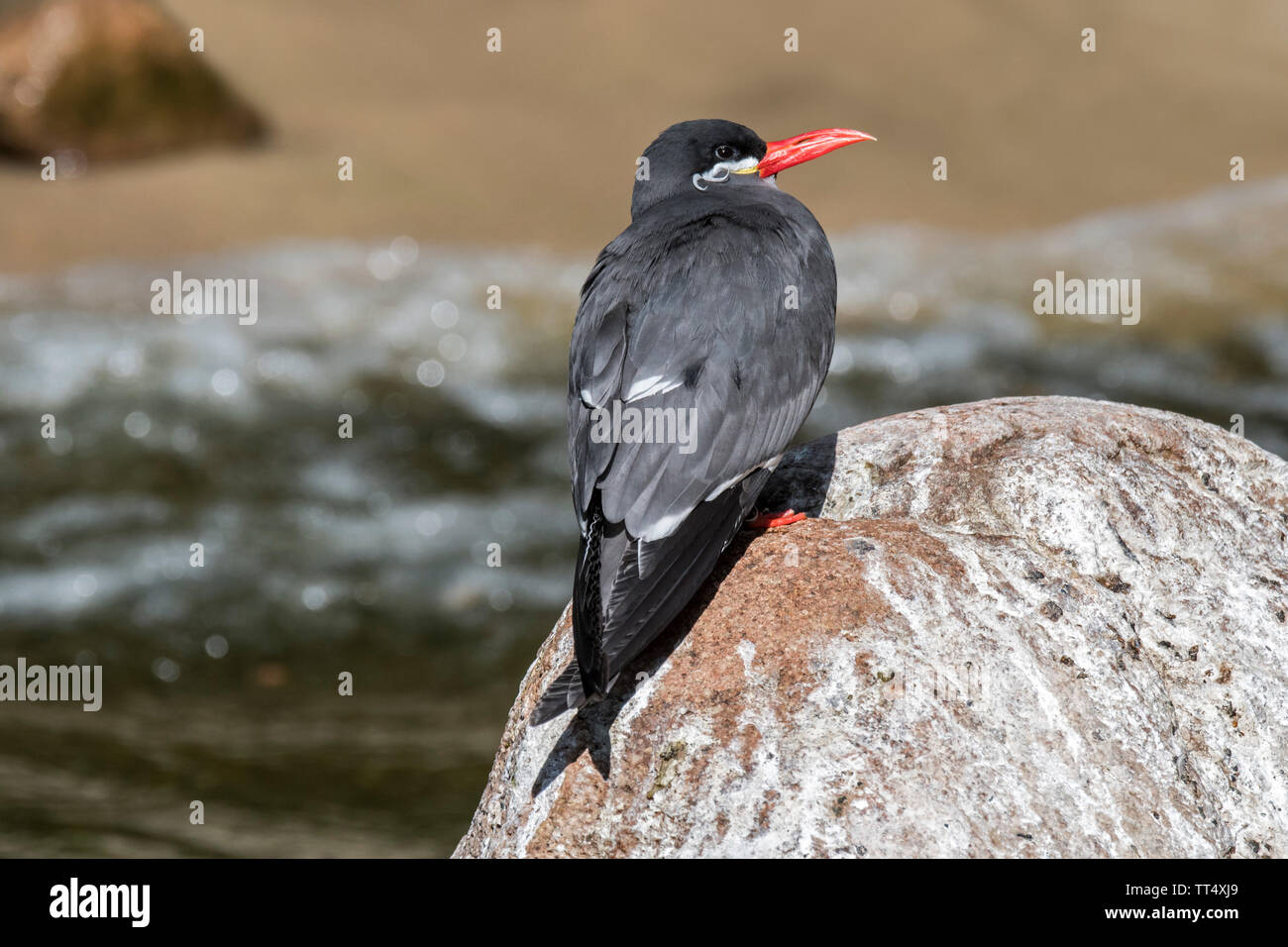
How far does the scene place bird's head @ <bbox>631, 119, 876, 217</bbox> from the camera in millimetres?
5988

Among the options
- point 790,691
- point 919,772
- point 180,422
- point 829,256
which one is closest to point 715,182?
point 829,256

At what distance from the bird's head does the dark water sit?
6.81 metres

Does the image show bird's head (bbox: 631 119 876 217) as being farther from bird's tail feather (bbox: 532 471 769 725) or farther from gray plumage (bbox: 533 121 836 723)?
bird's tail feather (bbox: 532 471 769 725)

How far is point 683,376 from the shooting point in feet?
16.4

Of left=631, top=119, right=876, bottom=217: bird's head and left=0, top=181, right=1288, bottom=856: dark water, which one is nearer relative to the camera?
left=631, top=119, right=876, bottom=217: bird's head

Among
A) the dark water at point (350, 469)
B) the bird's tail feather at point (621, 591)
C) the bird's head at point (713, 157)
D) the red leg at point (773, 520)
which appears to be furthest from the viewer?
the dark water at point (350, 469)

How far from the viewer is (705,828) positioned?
446 centimetres

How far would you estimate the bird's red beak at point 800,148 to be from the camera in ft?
19.8

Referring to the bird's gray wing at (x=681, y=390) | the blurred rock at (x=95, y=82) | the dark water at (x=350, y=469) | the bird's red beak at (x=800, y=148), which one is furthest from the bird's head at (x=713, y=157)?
the blurred rock at (x=95, y=82)

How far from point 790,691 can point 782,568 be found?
0.52 m

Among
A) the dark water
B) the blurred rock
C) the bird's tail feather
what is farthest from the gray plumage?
the blurred rock

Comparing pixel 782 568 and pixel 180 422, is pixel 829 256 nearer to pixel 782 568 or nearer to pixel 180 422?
pixel 782 568

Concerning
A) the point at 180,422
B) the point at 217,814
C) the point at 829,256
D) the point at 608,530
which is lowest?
the point at 217,814

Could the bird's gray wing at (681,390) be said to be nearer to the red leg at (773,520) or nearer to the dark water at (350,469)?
the red leg at (773,520)
